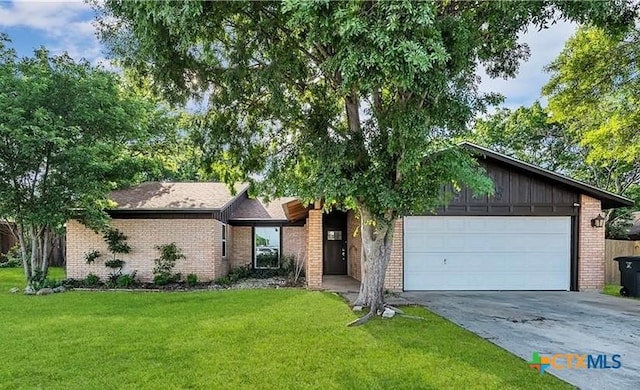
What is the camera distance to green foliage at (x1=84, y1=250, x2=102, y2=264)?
14.1m

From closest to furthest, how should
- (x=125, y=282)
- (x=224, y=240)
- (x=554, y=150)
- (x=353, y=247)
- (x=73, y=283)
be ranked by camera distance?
1. (x=125, y=282)
2. (x=73, y=283)
3. (x=224, y=240)
4. (x=353, y=247)
5. (x=554, y=150)

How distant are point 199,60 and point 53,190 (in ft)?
22.1

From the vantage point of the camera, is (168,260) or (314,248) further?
(168,260)

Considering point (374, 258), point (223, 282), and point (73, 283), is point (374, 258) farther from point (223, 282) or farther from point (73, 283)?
point (73, 283)

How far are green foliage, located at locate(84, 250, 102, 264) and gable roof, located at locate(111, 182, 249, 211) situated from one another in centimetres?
159

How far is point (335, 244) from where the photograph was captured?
18.2m

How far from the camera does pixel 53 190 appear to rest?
39.9 feet

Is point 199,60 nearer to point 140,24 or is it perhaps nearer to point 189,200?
point 140,24

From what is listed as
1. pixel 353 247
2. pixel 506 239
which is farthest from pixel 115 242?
pixel 506 239

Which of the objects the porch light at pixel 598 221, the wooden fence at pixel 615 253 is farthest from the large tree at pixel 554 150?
the porch light at pixel 598 221

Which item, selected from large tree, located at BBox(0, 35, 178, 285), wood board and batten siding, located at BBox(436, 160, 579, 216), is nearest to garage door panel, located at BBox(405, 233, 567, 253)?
wood board and batten siding, located at BBox(436, 160, 579, 216)

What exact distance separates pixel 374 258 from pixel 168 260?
7854 mm

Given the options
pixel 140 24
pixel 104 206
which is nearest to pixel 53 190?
pixel 104 206

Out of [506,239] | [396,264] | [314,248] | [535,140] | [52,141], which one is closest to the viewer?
[52,141]
